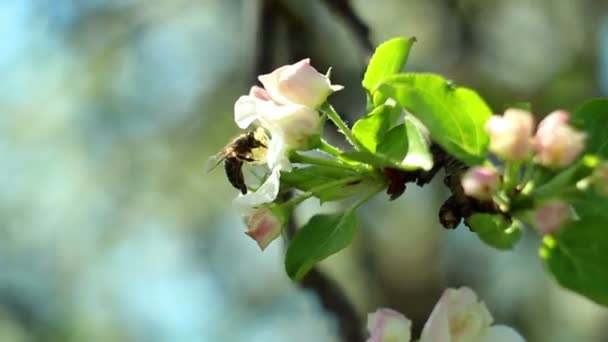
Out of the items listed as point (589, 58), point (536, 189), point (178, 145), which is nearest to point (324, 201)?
point (536, 189)

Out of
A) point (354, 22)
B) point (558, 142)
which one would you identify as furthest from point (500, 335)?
point (354, 22)

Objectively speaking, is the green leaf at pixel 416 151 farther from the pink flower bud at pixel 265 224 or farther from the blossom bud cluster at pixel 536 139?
the pink flower bud at pixel 265 224

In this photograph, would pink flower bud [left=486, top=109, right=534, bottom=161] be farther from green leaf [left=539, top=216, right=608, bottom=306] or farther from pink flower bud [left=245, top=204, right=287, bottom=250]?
pink flower bud [left=245, top=204, right=287, bottom=250]

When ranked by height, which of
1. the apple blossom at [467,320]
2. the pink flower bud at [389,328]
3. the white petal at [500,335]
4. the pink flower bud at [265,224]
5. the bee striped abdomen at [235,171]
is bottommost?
the white petal at [500,335]

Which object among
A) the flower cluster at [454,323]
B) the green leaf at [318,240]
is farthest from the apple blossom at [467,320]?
the green leaf at [318,240]

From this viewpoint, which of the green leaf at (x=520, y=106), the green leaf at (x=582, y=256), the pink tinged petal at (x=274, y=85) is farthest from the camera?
the pink tinged petal at (x=274, y=85)

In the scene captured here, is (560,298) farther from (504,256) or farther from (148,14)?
(148,14)

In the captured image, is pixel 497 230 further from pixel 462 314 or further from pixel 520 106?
pixel 462 314
